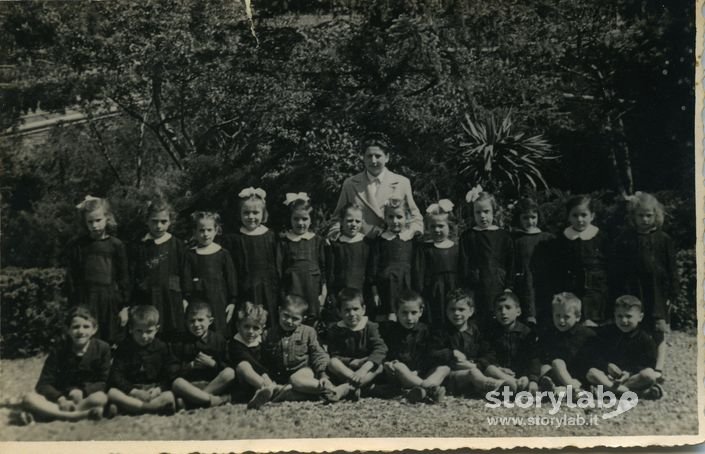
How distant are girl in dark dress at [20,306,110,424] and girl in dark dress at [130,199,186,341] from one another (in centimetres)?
34

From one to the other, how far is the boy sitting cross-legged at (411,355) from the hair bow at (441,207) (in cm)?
A: 50

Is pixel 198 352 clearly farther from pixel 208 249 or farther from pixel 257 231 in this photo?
pixel 257 231

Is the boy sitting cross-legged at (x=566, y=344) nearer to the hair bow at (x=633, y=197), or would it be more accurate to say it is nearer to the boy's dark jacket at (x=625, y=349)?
the boy's dark jacket at (x=625, y=349)

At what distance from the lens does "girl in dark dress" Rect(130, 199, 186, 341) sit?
4789 millimetres

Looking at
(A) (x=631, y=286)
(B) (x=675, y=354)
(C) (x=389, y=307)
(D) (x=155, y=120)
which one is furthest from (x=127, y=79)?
(B) (x=675, y=354)

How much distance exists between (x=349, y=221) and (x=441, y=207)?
21.6 inches

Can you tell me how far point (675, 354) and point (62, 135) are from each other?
12.7 ft

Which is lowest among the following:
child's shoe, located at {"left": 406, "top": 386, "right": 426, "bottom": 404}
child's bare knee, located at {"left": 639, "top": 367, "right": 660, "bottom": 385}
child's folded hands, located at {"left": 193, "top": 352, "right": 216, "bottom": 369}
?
child's shoe, located at {"left": 406, "top": 386, "right": 426, "bottom": 404}

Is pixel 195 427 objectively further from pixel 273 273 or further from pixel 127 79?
pixel 127 79

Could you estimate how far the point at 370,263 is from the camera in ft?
15.9

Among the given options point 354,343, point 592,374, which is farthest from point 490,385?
point 354,343

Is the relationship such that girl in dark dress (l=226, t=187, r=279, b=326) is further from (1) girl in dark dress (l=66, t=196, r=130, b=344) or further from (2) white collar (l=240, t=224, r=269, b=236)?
(1) girl in dark dress (l=66, t=196, r=130, b=344)

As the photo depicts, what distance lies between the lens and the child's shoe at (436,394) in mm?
4797

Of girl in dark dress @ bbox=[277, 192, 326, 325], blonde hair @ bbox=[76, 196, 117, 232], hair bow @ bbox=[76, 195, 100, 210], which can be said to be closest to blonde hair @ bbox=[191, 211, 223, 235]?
girl in dark dress @ bbox=[277, 192, 326, 325]
